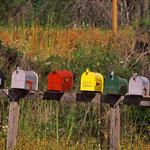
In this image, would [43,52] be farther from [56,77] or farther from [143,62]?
[56,77]

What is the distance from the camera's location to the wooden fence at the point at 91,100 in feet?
14.9

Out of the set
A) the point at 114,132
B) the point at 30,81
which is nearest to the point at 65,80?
the point at 30,81

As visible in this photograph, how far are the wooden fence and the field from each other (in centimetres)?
35

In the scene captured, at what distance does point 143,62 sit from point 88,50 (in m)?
1.78

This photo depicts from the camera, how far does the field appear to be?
5.49m

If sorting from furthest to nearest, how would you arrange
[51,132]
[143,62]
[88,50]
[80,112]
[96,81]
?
[88,50], [143,62], [80,112], [51,132], [96,81]

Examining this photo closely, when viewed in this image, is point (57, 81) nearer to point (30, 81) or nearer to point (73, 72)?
point (30, 81)

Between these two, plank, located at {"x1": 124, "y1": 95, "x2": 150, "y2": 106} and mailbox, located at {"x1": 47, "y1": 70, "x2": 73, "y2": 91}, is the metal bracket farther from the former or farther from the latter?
plank, located at {"x1": 124, "y1": 95, "x2": 150, "y2": 106}

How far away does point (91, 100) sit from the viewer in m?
4.66

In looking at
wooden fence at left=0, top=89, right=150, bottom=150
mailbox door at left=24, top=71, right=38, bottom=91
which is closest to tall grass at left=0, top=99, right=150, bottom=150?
wooden fence at left=0, top=89, right=150, bottom=150

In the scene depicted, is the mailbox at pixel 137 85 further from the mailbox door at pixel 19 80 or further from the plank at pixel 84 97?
the mailbox door at pixel 19 80

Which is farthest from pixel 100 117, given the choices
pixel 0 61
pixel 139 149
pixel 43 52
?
pixel 43 52

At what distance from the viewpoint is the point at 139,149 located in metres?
4.87

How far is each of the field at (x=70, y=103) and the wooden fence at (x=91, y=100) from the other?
1.14 ft
